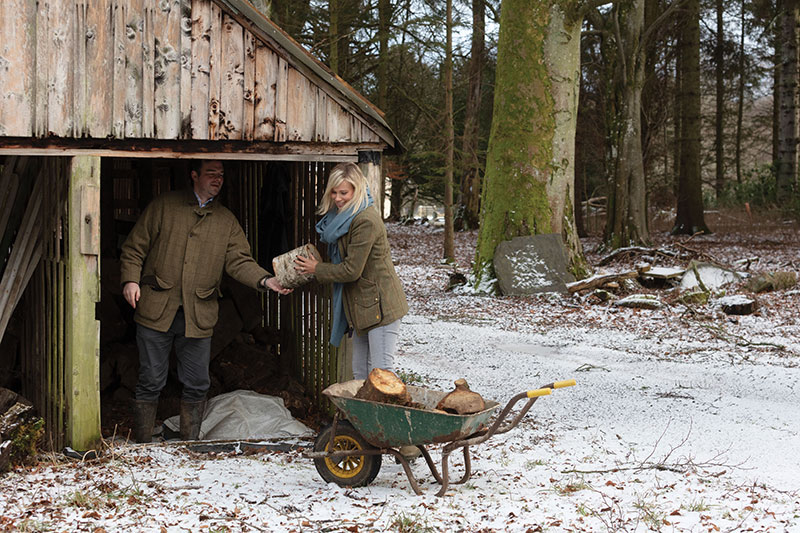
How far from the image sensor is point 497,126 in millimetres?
14930

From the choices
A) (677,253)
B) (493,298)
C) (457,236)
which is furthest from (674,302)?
(457,236)

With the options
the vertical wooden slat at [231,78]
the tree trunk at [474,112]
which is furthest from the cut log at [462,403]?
the tree trunk at [474,112]

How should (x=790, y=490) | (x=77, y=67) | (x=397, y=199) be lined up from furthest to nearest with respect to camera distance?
(x=397, y=199)
(x=77, y=67)
(x=790, y=490)

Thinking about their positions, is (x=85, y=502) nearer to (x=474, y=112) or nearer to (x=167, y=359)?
(x=167, y=359)

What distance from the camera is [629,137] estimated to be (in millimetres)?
19078

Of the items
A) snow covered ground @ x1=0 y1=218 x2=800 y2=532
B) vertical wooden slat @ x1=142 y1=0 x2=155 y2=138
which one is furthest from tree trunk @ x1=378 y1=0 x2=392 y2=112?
vertical wooden slat @ x1=142 y1=0 x2=155 y2=138

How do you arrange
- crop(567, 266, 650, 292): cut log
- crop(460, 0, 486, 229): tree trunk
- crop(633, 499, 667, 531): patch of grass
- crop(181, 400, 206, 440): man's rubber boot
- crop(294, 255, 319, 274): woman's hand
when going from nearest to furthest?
1. crop(633, 499, 667, 531): patch of grass
2. crop(294, 255, 319, 274): woman's hand
3. crop(181, 400, 206, 440): man's rubber boot
4. crop(567, 266, 650, 292): cut log
5. crop(460, 0, 486, 229): tree trunk

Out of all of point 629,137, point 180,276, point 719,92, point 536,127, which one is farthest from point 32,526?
point 719,92

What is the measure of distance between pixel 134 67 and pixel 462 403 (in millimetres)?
3296

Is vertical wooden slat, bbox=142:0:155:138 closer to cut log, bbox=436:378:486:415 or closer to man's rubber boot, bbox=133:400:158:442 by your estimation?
man's rubber boot, bbox=133:400:158:442

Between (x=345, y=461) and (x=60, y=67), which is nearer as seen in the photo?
(x=345, y=461)

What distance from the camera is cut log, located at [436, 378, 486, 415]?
498cm

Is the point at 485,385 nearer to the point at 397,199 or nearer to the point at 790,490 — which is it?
the point at 790,490

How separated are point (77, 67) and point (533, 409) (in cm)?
476
